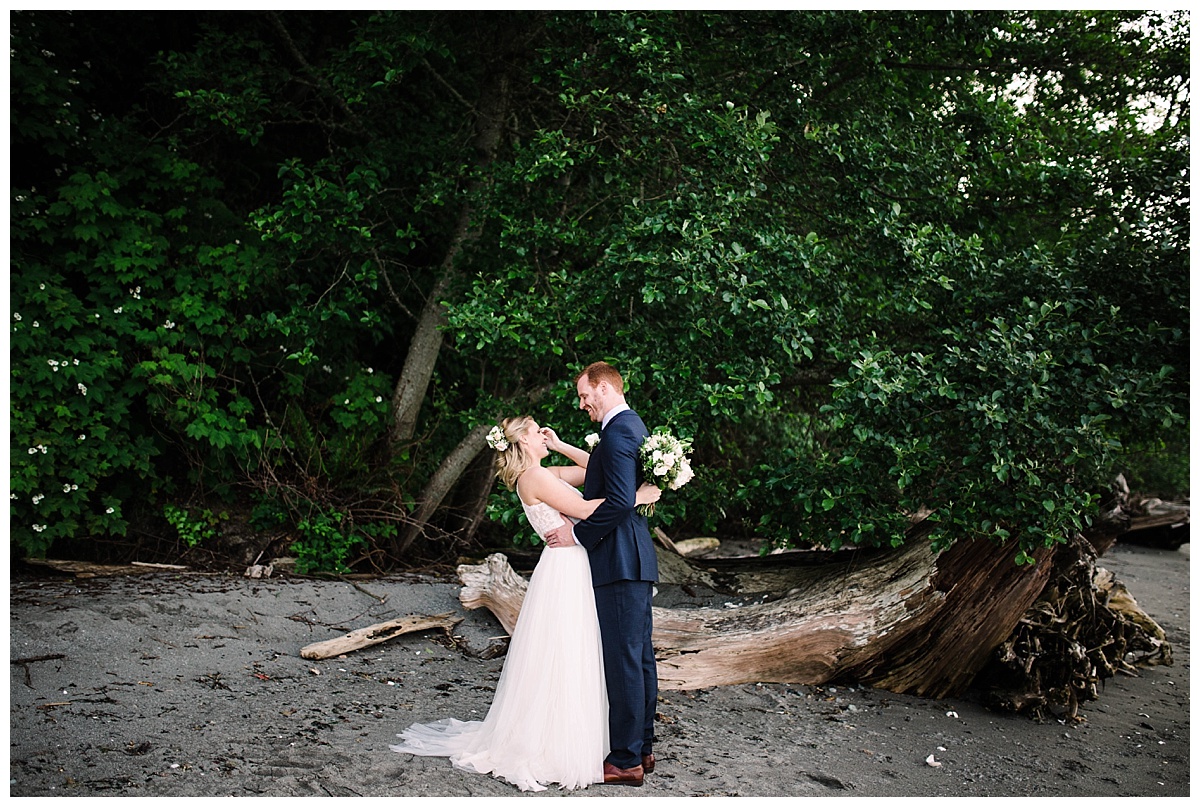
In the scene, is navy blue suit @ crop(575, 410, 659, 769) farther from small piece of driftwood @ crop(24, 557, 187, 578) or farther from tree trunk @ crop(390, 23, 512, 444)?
small piece of driftwood @ crop(24, 557, 187, 578)

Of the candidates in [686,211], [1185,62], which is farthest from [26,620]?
[1185,62]

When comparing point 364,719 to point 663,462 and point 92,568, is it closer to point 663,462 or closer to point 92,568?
point 663,462

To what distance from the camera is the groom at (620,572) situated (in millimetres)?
4457

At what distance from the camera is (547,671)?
15.2ft

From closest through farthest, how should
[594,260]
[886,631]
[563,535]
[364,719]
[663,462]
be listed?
[663,462]
[563,535]
[364,719]
[886,631]
[594,260]

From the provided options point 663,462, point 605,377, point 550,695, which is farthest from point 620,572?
point 605,377

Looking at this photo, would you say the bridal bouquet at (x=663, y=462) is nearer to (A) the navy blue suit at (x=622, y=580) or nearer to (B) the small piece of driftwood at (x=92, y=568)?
(A) the navy blue suit at (x=622, y=580)

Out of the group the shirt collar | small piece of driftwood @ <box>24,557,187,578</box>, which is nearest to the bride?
the shirt collar

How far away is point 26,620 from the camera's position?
6.49m

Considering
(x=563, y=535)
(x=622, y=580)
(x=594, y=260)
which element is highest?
(x=594, y=260)

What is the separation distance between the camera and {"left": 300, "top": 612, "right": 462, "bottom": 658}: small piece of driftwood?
644 centimetres

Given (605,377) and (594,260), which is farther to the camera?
(594,260)

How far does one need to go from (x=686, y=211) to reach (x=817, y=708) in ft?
11.2

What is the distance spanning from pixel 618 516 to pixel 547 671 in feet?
2.84
